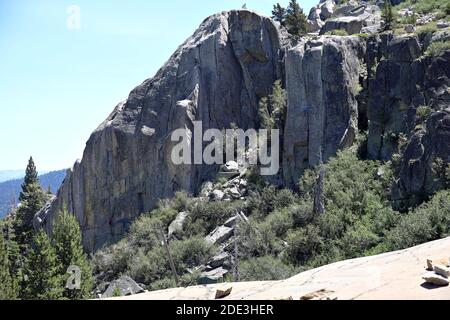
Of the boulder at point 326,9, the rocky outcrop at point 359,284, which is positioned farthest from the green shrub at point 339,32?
the rocky outcrop at point 359,284

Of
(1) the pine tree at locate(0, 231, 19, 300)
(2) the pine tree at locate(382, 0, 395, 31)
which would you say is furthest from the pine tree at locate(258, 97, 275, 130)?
(1) the pine tree at locate(0, 231, 19, 300)

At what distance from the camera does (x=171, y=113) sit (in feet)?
170

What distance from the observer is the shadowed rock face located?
51.4m

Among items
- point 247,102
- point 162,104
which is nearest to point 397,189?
point 247,102

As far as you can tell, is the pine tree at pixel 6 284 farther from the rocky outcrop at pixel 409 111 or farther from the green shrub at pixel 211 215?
the rocky outcrop at pixel 409 111

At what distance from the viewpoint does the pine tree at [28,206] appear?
63.1m

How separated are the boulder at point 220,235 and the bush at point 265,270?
5037 millimetres

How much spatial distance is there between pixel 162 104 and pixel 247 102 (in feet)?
24.4

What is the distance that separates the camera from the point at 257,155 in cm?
4606

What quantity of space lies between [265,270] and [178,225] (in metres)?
13.3

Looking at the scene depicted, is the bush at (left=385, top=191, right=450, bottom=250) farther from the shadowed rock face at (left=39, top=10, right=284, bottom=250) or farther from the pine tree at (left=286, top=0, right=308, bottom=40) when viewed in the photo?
the pine tree at (left=286, top=0, right=308, bottom=40)

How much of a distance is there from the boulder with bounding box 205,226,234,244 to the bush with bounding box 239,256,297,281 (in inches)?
198

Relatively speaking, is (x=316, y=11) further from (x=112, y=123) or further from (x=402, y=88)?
(x=402, y=88)

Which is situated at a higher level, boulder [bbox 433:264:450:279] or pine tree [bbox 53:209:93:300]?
boulder [bbox 433:264:450:279]
